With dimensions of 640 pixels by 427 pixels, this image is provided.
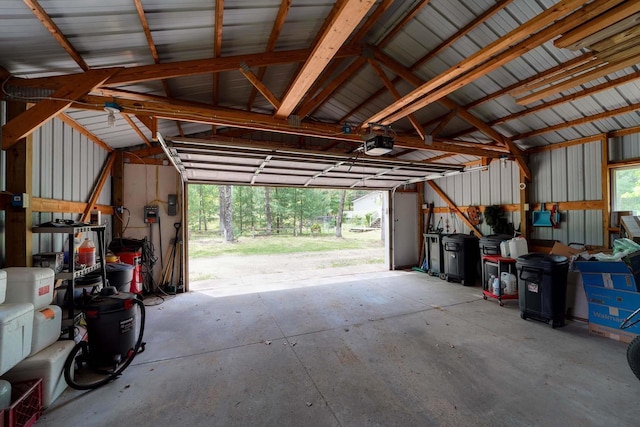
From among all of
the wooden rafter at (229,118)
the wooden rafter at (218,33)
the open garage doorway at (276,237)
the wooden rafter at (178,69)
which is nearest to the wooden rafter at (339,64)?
the wooden rafter at (229,118)

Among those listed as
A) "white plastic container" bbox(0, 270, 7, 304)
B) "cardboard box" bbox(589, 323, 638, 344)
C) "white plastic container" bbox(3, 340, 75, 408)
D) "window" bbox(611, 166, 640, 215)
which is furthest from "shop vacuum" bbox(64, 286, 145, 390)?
"window" bbox(611, 166, 640, 215)

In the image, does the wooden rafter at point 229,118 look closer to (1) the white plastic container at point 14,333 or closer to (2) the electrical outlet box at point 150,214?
(1) the white plastic container at point 14,333

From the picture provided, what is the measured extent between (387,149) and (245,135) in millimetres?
3615

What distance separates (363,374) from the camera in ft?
8.75

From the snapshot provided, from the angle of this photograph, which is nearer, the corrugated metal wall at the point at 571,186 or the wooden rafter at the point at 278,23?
the wooden rafter at the point at 278,23

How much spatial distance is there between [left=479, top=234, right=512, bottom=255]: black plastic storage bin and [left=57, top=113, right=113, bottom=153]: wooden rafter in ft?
24.9

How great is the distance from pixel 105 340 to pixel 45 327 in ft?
1.64

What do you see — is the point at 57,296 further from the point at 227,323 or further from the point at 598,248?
the point at 598,248

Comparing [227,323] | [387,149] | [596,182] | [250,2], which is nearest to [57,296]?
[227,323]

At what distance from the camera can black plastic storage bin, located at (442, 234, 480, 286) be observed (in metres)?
6.32

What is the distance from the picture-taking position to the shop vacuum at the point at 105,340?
103 inches

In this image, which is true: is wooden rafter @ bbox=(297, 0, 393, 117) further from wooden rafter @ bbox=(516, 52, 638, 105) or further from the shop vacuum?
the shop vacuum

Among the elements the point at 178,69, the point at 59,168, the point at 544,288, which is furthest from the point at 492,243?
the point at 59,168

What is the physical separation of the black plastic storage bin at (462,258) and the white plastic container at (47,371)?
22.6ft
